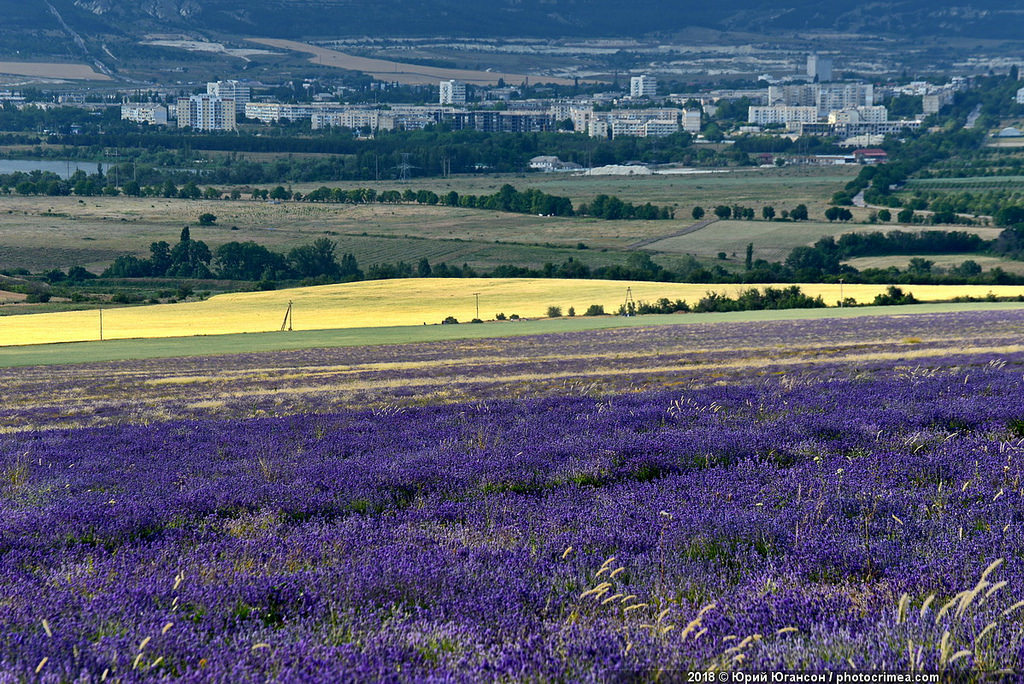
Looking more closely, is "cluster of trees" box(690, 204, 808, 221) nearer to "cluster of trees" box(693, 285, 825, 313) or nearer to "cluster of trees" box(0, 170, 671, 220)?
"cluster of trees" box(0, 170, 671, 220)

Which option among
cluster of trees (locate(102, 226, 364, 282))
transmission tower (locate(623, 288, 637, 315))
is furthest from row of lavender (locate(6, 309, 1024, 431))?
cluster of trees (locate(102, 226, 364, 282))

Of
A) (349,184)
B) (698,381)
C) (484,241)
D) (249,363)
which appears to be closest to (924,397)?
(698,381)

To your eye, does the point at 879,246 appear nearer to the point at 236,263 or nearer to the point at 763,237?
the point at 763,237

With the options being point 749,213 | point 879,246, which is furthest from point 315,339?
point 749,213

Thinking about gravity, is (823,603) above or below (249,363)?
above

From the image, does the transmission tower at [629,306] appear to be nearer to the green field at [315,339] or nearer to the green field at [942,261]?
the green field at [315,339]

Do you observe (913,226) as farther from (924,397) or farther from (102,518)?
(102,518)
